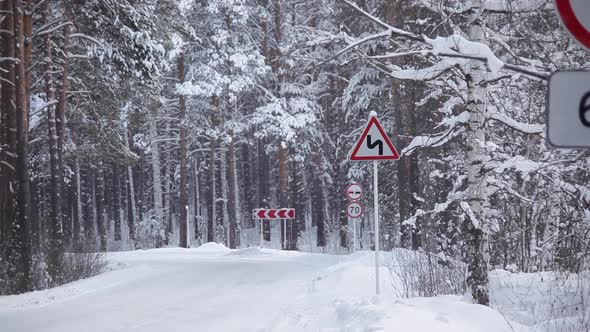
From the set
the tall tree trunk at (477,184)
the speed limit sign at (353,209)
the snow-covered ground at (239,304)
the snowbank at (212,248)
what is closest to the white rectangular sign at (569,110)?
Answer: the snow-covered ground at (239,304)

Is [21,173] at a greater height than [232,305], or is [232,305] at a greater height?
[21,173]

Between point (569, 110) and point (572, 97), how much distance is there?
0.23 ft

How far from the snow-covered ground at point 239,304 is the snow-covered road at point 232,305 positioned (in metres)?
0.01

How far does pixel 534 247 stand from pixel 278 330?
14.3 ft

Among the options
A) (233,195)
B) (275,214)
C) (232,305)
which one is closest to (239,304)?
(232,305)

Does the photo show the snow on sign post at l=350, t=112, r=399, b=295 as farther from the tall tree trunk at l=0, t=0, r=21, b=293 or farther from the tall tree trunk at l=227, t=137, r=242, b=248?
the tall tree trunk at l=227, t=137, r=242, b=248

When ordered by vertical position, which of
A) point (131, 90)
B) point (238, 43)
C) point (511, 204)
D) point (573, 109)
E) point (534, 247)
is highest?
point (238, 43)

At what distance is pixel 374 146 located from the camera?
9047 millimetres

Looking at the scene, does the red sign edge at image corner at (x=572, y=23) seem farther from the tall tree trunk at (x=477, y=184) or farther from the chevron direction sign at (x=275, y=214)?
the chevron direction sign at (x=275, y=214)

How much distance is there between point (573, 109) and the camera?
2.89 metres

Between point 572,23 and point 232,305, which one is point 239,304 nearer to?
point 232,305

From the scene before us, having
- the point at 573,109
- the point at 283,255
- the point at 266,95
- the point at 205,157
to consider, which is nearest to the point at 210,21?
the point at 266,95

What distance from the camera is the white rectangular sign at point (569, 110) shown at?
9.46ft

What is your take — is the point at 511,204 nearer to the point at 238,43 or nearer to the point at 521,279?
the point at 521,279
